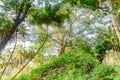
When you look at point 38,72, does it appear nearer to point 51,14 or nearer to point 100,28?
point 51,14

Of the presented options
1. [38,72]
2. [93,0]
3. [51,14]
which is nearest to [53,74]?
[38,72]

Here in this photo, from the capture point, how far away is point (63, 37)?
1220 centimetres

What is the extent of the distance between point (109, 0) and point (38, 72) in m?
6.46

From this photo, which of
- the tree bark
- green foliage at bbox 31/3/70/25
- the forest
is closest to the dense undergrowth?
the forest

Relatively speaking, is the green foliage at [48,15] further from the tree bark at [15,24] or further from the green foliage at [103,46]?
the green foliage at [103,46]

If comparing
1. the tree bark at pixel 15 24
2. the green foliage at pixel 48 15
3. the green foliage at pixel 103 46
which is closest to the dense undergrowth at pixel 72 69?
the green foliage at pixel 103 46

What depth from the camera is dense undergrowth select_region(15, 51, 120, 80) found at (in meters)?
7.14

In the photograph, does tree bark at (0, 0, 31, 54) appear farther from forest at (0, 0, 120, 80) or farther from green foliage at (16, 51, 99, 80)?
green foliage at (16, 51, 99, 80)

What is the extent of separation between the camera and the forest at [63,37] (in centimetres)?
473

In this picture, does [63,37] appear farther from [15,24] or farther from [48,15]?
[15,24]

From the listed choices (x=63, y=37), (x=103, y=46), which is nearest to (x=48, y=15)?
(x=103, y=46)

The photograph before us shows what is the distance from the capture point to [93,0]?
297cm

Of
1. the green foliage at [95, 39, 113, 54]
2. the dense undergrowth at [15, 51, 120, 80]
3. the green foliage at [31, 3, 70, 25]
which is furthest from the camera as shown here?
the green foliage at [95, 39, 113, 54]

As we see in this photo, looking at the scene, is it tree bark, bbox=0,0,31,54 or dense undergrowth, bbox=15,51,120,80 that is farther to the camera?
dense undergrowth, bbox=15,51,120,80
